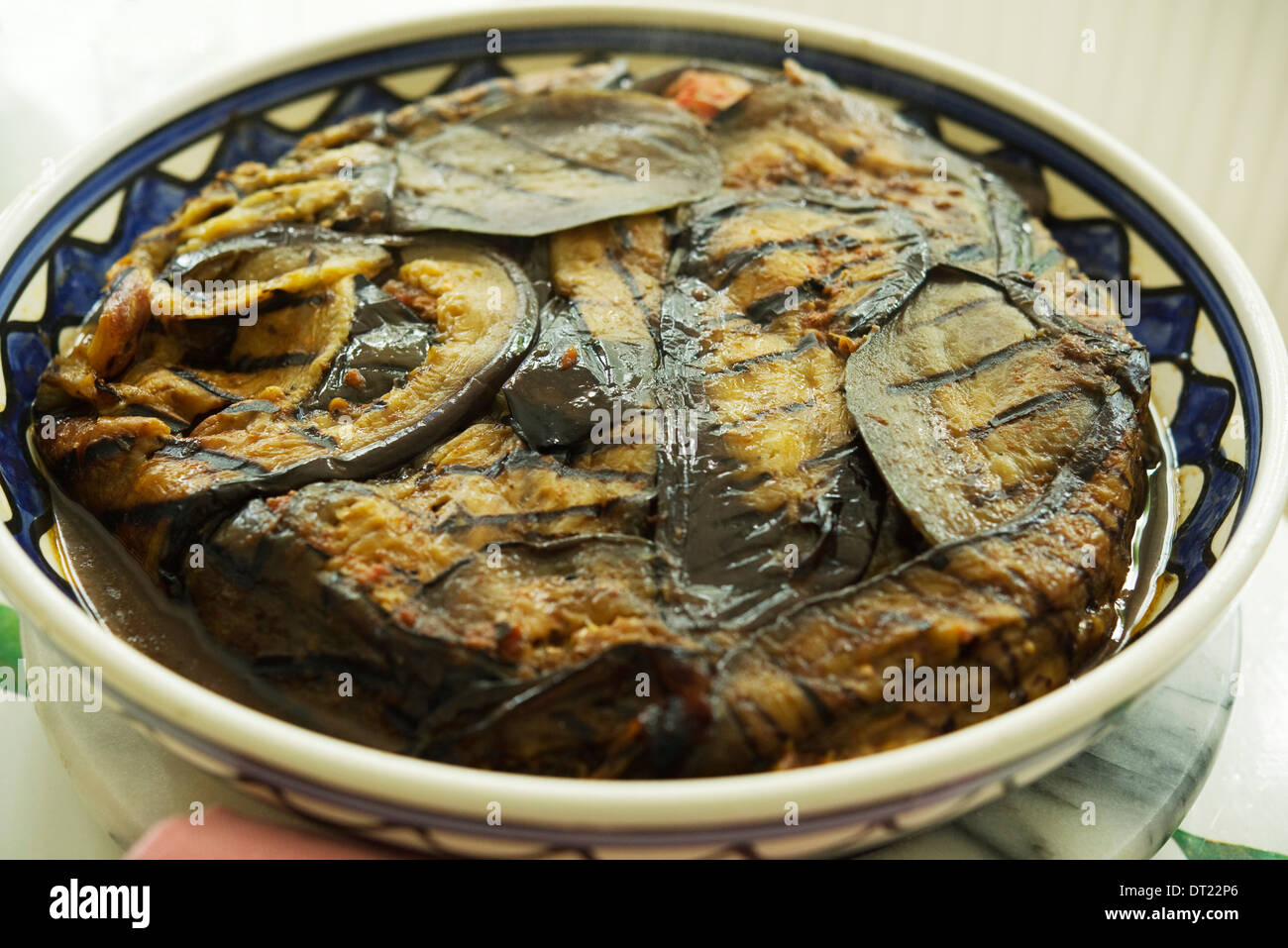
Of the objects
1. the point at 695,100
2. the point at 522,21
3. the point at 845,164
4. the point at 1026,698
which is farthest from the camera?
the point at 522,21

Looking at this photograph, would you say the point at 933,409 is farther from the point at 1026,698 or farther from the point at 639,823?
the point at 639,823

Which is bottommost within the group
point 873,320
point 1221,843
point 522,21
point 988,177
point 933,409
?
point 1221,843

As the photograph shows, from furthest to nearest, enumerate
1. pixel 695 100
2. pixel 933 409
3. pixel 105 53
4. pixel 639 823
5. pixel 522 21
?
pixel 105 53, pixel 522 21, pixel 695 100, pixel 933 409, pixel 639 823

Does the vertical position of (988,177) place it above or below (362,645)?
above

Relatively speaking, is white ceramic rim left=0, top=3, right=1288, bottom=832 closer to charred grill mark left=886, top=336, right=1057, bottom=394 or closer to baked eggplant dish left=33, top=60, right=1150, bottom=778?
baked eggplant dish left=33, top=60, right=1150, bottom=778

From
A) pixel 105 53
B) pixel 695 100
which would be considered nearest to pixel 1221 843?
pixel 695 100

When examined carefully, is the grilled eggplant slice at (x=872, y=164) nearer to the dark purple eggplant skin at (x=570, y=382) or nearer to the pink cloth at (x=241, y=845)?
the dark purple eggplant skin at (x=570, y=382)
